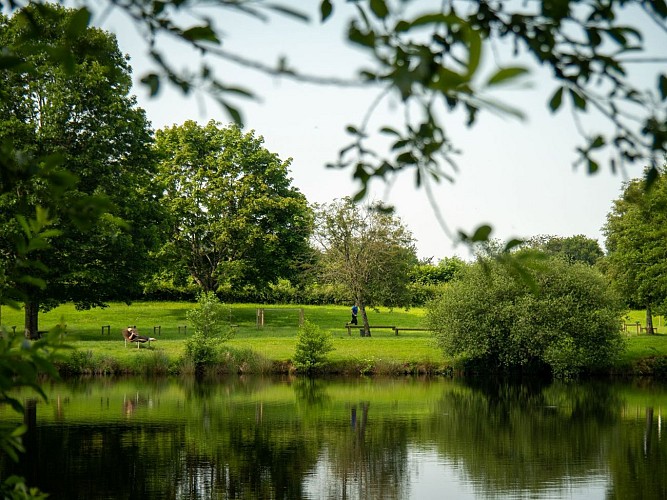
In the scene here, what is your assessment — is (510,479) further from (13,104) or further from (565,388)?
(13,104)

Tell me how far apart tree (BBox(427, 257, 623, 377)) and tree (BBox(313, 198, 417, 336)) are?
25.1 feet

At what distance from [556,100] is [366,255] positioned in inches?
1582

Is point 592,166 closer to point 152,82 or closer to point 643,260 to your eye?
point 152,82

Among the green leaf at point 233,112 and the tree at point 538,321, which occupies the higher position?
the green leaf at point 233,112

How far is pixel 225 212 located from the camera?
5100 centimetres

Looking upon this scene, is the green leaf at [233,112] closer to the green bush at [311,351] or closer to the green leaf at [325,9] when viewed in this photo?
the green leaf at [325,9]

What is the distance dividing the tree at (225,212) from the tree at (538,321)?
17249mm

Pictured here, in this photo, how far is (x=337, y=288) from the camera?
43.2 m

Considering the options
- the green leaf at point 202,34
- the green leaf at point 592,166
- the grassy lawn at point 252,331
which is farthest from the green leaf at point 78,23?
the grassy lawn at point 252,331

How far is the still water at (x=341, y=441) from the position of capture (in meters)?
16.2

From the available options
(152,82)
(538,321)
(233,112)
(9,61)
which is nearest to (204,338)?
(538,321)

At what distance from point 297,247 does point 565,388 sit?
78.6 ft

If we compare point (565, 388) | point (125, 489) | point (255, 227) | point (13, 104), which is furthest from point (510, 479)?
point (255, 227)

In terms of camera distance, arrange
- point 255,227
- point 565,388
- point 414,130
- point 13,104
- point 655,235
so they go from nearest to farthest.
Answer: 1. point 414,130
2. point 565,388
3. point 13,104
4. point 655,235
5. point 255,227
